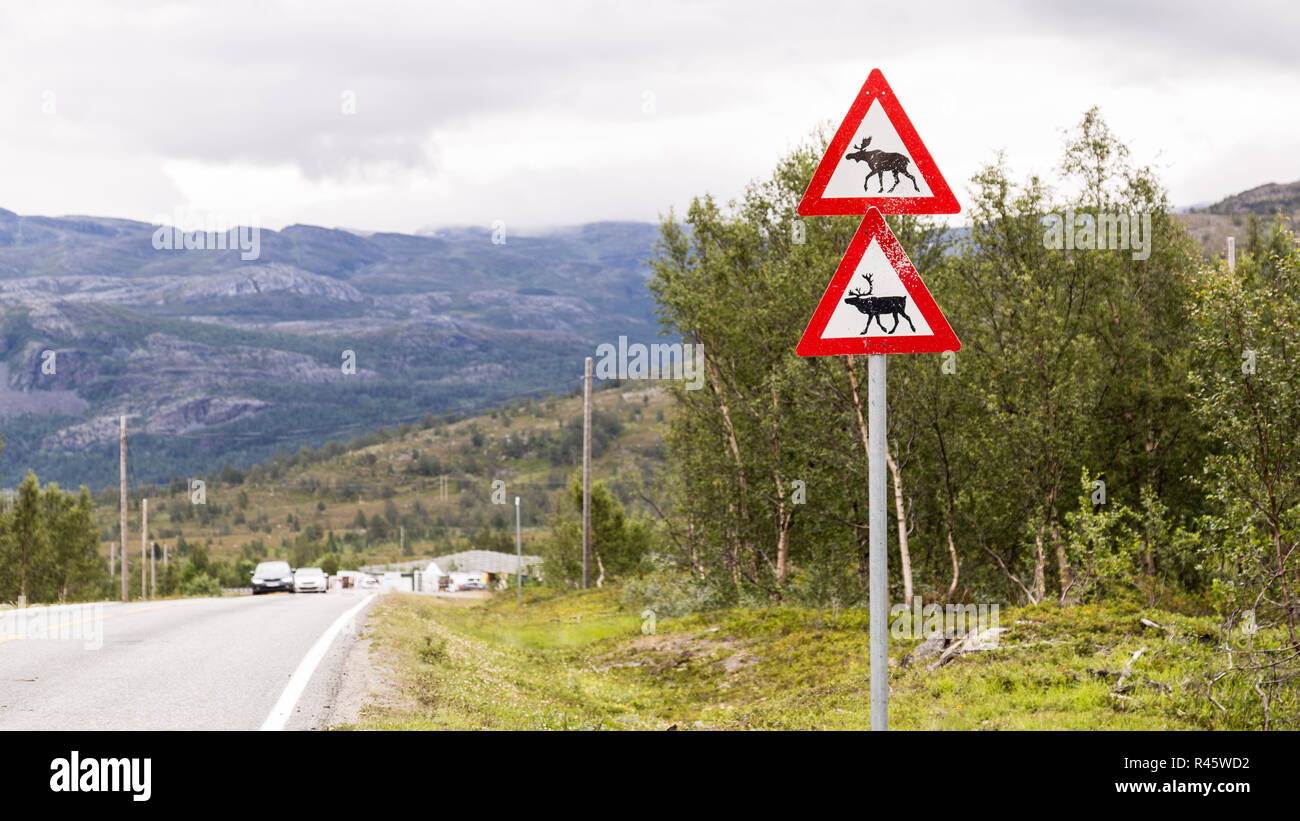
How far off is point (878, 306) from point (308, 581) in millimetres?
49574

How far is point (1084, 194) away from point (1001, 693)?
20710mm

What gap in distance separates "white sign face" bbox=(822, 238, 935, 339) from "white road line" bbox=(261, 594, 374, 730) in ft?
18.7

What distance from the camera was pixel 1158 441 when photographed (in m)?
25.9

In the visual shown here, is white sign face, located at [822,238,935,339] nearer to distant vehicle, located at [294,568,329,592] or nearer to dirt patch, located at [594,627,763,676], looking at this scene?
dirt patch, located at [594,627,763,676]

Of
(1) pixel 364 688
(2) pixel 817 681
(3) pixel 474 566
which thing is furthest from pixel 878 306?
(3) pixel 474 566

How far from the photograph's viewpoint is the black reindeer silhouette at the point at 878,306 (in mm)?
5703

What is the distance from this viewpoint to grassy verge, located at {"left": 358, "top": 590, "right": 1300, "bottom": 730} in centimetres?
970

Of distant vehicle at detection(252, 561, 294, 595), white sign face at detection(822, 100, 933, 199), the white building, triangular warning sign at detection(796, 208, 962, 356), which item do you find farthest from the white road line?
the white building

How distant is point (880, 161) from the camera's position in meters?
5.94

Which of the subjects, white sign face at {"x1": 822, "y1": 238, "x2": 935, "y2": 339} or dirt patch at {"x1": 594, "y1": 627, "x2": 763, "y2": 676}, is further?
dirt patch at {"x1": 594, "y1": 627, "x2": 763, "y2": 676}

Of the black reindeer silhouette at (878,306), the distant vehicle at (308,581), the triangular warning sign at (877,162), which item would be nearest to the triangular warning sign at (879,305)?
the black reindeer silhouette at (878,306)

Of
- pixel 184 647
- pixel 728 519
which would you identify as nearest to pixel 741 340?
pixel 728 519

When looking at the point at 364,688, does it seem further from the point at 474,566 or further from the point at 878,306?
the point at 474,566
